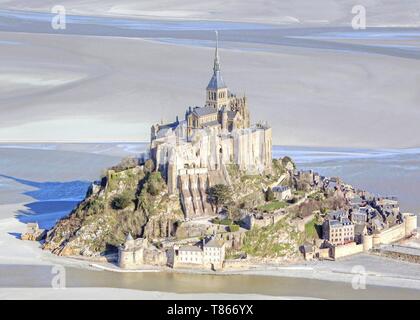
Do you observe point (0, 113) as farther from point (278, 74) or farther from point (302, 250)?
point (302, 250)

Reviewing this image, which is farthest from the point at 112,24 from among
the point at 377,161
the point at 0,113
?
the point at 377,161

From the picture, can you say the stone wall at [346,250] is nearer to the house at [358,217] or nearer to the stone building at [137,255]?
the house at [358,217]

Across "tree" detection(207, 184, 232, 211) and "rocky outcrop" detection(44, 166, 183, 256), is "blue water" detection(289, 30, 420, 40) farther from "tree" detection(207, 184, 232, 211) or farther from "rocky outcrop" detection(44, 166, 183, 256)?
"rocky outcrop" detection(44, 166, 183, 256)

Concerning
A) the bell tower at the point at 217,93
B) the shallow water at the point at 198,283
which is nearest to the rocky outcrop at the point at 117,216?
the shallow water at the point at 198,283

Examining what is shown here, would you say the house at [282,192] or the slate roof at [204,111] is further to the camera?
the slate roof at [204,111]

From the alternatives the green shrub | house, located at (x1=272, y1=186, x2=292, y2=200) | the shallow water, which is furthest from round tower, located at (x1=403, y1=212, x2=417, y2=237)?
the shallow water

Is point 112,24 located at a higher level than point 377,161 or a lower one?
higher
